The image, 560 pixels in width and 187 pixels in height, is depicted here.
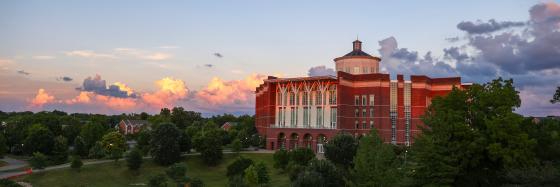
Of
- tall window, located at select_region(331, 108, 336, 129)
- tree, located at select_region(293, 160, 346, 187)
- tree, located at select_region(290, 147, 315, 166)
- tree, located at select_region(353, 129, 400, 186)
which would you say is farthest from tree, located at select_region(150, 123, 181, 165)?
tree, located at select_region(353, 129, 400, 186)

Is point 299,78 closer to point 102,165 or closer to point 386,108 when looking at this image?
point 386,108

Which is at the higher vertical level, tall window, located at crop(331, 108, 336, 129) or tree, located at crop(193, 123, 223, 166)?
tall window, located at crop(331, 108, 336, 129)

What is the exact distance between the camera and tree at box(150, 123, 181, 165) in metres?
66.7

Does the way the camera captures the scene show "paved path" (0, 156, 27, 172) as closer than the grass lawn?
No

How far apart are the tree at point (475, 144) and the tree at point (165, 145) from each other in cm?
4056

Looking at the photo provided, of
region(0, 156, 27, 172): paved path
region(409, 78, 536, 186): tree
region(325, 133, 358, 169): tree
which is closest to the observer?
region(409, 78, 536, 186): tree

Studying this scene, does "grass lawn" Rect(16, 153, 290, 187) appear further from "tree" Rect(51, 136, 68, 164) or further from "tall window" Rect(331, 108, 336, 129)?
"tall window" Rect(331, 108, 336, 129)

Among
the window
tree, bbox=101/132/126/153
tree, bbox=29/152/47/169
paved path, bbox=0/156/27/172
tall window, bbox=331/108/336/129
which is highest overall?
the window

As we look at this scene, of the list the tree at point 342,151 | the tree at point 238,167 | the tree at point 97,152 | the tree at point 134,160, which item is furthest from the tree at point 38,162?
the tree at point 342,151

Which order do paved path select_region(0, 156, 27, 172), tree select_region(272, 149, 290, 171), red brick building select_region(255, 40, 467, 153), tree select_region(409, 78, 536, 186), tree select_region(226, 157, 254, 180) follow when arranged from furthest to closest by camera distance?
red brick building select_region(255, 40, 467, 153) < paved path select_region(0, 156, 27, 172) < tree select_region(272, 149, 290, 171) < tree select_region(226, 157, 254, 180) < tree select_region(409, 78, 536, 186)

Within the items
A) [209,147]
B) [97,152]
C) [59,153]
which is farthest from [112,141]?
[209,147]

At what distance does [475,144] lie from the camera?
34.6m

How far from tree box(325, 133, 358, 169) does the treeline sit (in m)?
16.4

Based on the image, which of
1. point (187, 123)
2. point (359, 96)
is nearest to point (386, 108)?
point (359, 96)
